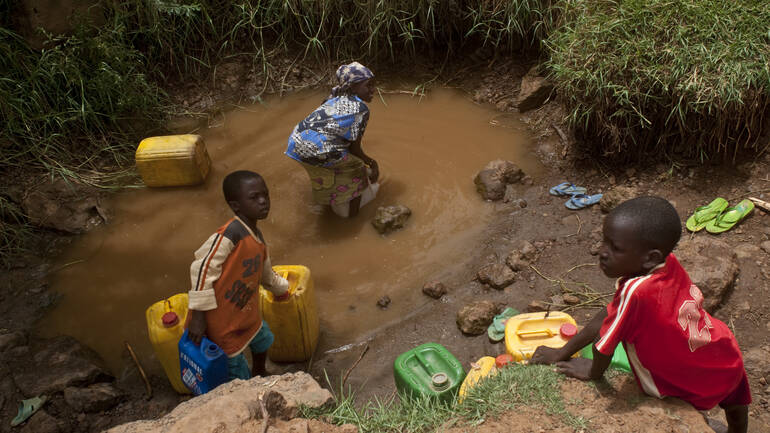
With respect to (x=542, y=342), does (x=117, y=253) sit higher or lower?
lower

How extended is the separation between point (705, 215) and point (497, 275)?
1424 millimetres

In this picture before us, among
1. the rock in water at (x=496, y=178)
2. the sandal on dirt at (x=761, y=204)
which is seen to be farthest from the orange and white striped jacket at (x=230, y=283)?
the sandal on dirt at (x=761, y=204)

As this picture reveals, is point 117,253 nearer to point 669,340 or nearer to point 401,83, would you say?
point 401,83

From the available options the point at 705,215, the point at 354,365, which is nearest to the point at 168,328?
the point at 354,365

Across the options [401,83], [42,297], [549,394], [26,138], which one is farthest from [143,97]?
[549,394]

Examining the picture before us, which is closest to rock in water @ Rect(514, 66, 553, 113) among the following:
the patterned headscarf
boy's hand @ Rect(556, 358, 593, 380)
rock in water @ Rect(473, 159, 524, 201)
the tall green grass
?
the tall green grass

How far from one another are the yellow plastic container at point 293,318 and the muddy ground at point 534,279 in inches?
4.3

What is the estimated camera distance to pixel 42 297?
148 inches

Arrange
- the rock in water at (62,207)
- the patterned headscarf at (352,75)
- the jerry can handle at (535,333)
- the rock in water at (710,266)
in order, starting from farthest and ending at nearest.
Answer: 1. the rock in water at (62,207)
2. the patterned headscarf at (352,75)
3. the rock in water at (710,266)
4. the jerry can handle at (535,333)

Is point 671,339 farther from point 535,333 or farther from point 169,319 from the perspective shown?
point 169,319

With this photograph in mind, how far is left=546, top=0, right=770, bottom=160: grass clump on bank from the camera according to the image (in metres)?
3.53

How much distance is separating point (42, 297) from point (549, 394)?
3510 mm

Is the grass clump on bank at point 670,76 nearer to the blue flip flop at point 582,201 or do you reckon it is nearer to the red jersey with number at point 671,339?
the blue flip flop at point 582,201

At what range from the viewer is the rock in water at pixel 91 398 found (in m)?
2.88
